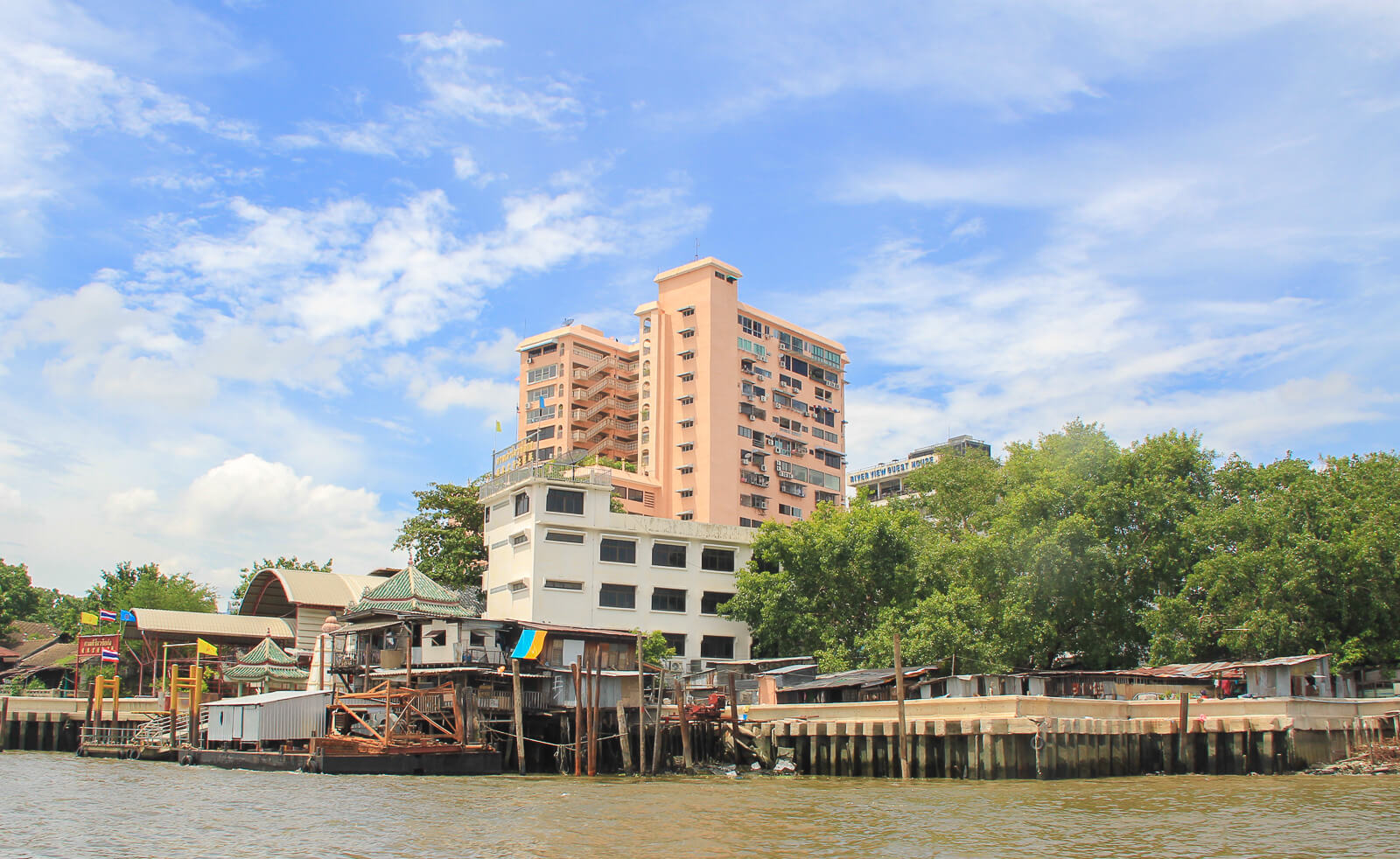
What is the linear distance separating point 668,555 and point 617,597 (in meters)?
3.87

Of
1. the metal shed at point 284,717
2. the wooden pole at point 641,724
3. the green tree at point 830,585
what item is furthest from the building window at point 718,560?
the metal shed at point 284,717

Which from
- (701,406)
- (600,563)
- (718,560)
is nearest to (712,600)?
(718,560)

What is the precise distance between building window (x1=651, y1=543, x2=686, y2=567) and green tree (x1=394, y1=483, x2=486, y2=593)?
9.46 meters

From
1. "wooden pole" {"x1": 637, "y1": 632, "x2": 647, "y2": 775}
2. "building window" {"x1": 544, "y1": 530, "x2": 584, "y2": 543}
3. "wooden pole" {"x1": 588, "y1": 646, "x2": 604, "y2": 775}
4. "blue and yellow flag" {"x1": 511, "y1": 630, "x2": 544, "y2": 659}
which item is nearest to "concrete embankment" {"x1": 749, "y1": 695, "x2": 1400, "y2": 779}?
"wooden pole" {"x1": 637, "y1": 632, "x2": 647, "y2": 775}

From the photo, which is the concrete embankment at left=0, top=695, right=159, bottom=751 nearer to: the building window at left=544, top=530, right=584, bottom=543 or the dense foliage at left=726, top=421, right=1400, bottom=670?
the building window at left=544, top=530, right=584, bottom=543

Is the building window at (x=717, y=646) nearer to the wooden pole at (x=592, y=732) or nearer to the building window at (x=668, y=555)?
the building window at (x=668, y=555)

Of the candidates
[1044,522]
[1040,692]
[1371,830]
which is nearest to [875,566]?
[1044,522]

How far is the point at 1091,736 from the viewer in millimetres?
33906

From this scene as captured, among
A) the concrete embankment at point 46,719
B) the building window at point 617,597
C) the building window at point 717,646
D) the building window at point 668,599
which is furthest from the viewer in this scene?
the building window at point 717,646

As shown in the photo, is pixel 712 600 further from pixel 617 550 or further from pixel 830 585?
pixel 830 585

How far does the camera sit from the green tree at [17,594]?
85.6 metres

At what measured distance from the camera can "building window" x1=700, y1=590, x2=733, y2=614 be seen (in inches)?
2335

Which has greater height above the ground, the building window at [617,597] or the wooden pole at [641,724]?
the building window at [617,597]

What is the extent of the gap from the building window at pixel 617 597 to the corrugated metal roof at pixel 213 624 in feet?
65.7
